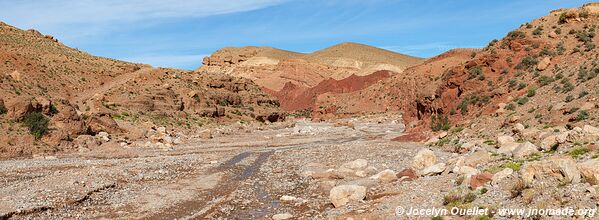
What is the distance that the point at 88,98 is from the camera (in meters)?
61.8

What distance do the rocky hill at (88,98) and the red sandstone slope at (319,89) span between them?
36.3m

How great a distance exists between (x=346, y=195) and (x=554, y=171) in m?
6.95

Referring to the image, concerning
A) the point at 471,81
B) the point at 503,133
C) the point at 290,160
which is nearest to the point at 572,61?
the point at 471,81

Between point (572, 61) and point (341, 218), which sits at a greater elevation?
point (572, 61)

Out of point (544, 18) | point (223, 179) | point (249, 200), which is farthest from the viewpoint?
point (544, 18)

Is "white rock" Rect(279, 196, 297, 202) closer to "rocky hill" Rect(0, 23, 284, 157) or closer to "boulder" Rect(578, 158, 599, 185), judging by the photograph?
"boulder" Rect(578, 158, 599, 185)

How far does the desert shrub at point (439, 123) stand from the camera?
37.0 meters

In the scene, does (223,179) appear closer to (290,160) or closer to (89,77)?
(290,160)

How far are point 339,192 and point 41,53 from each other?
73.6 m

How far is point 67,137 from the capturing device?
41062 millimetres

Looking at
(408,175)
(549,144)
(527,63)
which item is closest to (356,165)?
(408,175)

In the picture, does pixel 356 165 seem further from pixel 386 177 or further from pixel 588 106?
pixel 588 106

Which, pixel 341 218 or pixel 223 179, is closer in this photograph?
pixel 341 218

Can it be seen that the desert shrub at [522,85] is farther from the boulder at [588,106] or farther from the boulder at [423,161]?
the boulder at [423,161]
